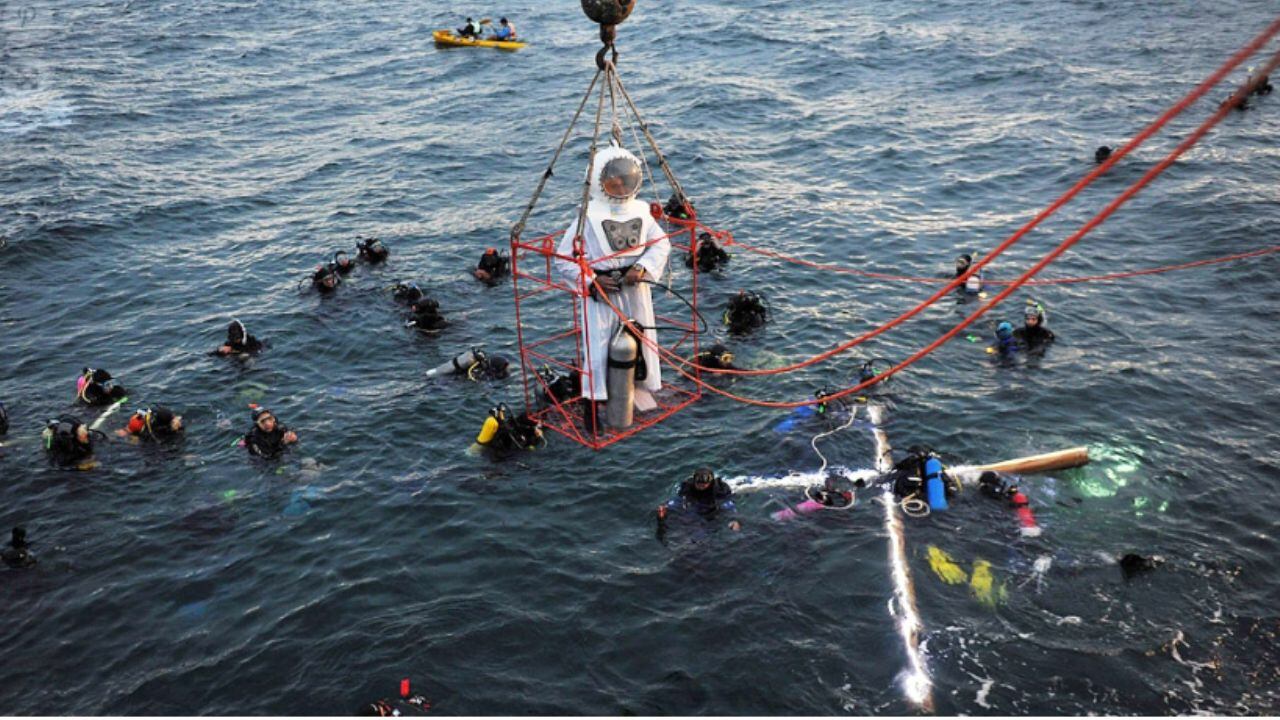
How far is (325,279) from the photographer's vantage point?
23.2 metres

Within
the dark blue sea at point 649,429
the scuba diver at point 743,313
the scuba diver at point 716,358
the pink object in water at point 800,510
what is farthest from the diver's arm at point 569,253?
the scuba diver at point 743,313

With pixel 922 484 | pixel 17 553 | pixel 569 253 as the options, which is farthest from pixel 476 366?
pixel 922 484

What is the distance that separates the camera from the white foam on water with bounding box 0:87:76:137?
3759 cm

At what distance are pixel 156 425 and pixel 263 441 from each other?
92.5 inches

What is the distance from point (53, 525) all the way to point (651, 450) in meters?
10.0

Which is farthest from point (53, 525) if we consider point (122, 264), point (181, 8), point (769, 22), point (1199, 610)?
point (181, 8)

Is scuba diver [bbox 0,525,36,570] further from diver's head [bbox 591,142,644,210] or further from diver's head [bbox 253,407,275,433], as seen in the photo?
diver's head [bbox 591,142,644,210]

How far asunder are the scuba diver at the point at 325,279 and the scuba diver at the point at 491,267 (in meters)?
3.48

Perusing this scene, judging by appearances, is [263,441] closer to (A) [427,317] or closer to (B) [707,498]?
(A) [427,317]

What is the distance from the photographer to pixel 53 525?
1559 cm

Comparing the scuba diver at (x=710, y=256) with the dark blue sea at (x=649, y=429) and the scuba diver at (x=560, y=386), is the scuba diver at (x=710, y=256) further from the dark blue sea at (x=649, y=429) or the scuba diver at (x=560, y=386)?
the scuba diver at (x=560, y=386)

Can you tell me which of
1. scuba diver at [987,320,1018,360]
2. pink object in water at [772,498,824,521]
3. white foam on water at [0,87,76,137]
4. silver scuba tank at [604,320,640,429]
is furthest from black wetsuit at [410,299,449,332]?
white foam on water at [0,87,76,137]

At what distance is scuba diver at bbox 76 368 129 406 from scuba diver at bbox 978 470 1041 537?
1662cm

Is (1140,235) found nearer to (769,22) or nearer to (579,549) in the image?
(579,549)
